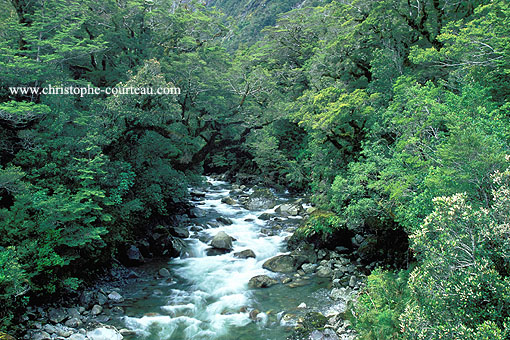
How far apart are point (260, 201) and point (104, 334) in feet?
50.0

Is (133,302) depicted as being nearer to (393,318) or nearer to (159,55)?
(393,318)

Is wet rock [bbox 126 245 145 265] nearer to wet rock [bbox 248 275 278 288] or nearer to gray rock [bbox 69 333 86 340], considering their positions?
gray rock [bbox 69 333 86 340]

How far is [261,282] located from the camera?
12719mm

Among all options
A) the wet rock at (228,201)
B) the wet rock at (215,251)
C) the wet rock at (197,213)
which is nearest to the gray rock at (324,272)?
the wet rock at (215,251)

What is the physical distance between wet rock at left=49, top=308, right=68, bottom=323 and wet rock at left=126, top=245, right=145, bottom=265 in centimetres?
399

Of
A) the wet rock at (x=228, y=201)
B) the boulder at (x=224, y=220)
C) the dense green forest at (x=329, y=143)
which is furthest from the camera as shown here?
the wet rock at (x=228, y=201)

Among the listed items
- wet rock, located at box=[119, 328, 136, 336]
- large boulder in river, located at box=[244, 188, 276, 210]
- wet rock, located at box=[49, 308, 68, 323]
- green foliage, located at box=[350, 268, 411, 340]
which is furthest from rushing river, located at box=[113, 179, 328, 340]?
large boulder in river, located at box=[244, 188, 276, 210]

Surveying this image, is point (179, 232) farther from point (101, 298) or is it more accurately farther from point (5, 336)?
point (5, 336)

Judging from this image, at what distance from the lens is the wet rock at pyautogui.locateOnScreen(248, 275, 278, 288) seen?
1266cm

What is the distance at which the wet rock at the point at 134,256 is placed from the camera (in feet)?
46.0

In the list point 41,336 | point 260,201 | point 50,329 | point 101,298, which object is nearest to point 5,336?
point 41,336

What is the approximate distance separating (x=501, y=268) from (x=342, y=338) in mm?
5058

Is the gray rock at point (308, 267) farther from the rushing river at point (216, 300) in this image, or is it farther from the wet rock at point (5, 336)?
the wet rock at point (5, 336)

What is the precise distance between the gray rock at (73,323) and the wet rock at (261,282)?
6062mm
